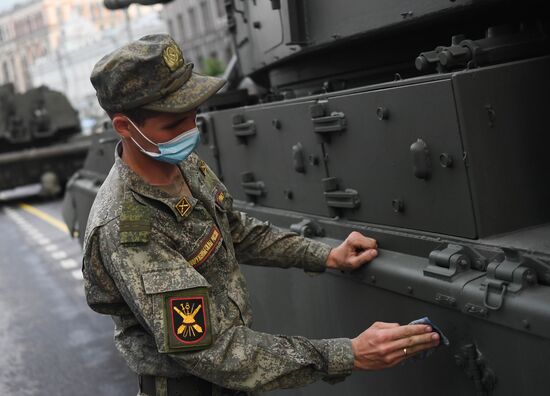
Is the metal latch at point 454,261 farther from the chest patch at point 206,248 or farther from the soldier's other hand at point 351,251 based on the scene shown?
the chest patch at point 206,248

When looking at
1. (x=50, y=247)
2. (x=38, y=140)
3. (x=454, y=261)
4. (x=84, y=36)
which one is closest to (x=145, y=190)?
(x=454, y=261)

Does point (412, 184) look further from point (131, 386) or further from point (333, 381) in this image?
point (131, 386)

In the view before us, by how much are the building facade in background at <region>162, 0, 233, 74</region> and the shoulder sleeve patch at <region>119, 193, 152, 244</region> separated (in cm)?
4096

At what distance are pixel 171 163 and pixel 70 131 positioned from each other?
18.1 metres

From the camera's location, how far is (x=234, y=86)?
6.52 meters

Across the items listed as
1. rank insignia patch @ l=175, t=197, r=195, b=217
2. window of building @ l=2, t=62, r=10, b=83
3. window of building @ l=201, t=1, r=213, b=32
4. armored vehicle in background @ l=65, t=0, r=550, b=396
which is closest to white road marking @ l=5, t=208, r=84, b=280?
armored vehicle in background @ l=65, t=0, r=550, b=396

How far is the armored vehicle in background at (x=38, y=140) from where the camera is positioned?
60.8 feet

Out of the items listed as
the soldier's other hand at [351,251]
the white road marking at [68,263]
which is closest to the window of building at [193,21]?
the white road marking at [68,263]

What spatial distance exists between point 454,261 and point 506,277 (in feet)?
0.69

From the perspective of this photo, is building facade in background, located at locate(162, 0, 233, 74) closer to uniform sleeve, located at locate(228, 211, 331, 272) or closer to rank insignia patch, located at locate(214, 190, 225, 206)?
uniform sleeve, located at locate(228, 211, 331, 272)

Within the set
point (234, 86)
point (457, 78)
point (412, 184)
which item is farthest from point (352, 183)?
point (234, 86)

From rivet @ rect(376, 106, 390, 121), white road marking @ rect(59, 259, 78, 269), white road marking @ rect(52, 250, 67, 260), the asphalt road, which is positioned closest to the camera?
rivet @ rect(376, 106, 390, 121)

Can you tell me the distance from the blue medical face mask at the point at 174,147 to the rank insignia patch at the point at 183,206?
0.13m

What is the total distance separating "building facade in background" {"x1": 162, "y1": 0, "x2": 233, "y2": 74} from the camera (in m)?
44.8
